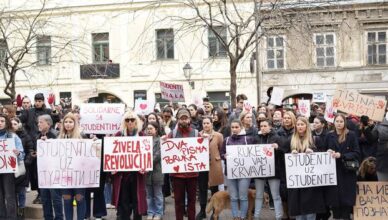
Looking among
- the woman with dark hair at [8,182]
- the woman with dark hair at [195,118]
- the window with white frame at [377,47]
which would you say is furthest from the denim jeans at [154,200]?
the window with white frame at [377,47]

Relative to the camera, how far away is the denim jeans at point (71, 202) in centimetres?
737

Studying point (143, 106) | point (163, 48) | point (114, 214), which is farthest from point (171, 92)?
point (163, 48)

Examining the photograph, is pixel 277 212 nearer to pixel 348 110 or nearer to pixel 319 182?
pixel 319 182

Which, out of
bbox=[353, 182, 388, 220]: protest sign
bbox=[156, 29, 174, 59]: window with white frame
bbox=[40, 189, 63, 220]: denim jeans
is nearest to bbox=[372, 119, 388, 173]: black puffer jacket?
bbox=[353, 182, 388, 220]: protest sign

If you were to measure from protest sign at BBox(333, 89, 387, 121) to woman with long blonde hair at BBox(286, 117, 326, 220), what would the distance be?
2.17 meters

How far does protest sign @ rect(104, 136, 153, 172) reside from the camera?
24.8ft

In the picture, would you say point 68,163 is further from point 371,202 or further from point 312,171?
point 371,202

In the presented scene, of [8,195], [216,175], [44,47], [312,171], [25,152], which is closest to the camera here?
[312,171]

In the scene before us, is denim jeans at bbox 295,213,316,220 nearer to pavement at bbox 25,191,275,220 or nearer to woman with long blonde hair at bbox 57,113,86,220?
pavement at bbox 25,191,275,220

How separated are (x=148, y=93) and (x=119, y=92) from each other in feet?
5.35

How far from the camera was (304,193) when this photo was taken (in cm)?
724

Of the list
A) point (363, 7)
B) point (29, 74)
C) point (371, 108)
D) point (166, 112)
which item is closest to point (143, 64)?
point (29, 74)

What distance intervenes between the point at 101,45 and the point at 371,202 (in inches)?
902

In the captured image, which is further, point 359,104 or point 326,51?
point 326,51
